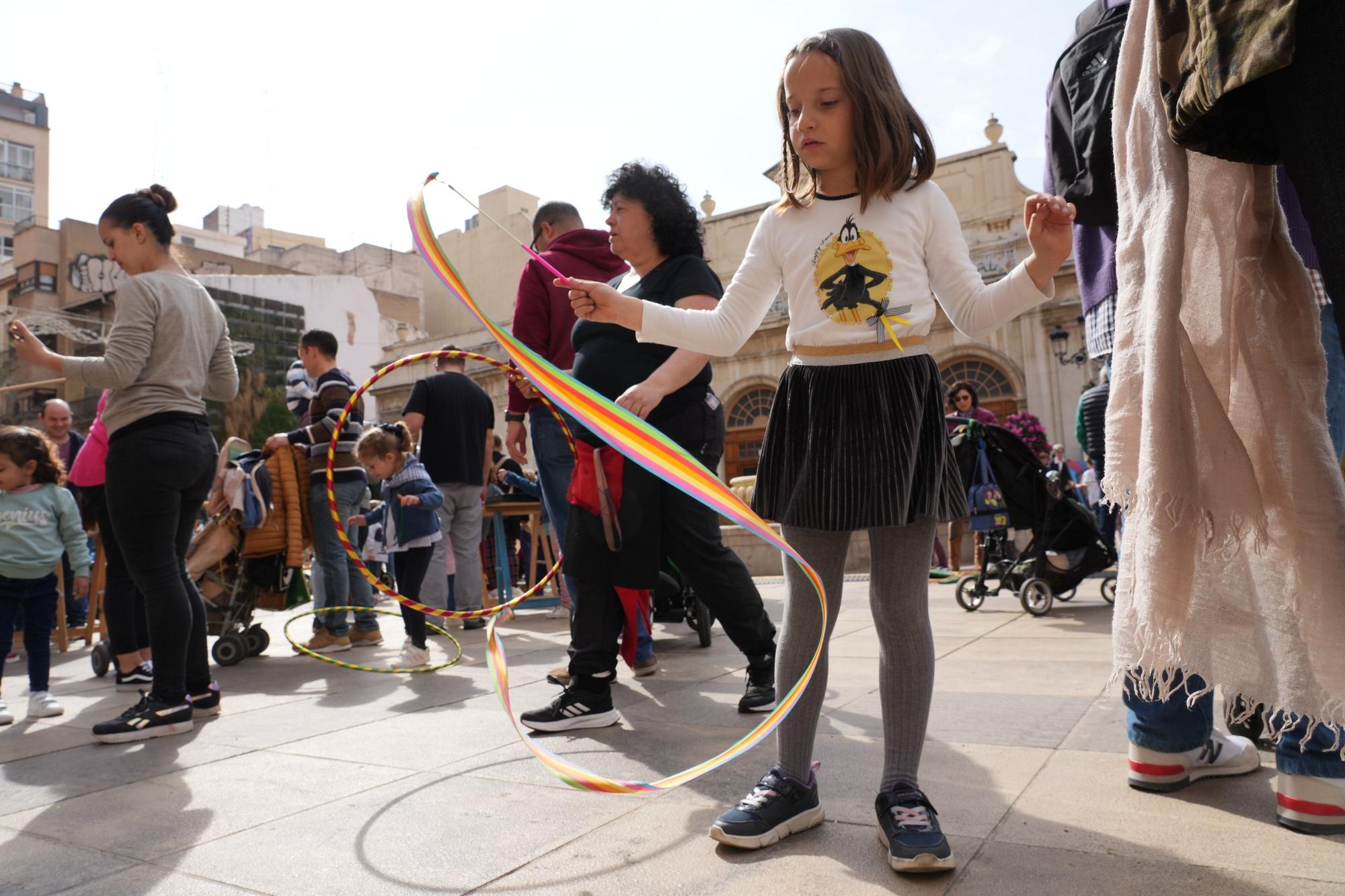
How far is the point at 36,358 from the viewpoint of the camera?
3289 mm

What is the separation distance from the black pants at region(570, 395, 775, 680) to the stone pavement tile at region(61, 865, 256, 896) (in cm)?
141

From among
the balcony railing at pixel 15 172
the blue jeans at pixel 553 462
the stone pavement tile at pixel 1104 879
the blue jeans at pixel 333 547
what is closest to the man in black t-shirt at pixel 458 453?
the blue jeans at pixel 333 547

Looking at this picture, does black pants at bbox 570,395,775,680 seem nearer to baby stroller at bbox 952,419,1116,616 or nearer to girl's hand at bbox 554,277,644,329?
girl's hand at bbox 554,277,644,329

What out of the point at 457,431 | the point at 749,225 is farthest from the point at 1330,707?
the point at 749,225

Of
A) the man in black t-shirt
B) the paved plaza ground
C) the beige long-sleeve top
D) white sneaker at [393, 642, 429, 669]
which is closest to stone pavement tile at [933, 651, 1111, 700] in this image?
the paved plaza ground

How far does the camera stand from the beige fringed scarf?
4.85 ft

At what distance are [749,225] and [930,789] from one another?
22.0 meters

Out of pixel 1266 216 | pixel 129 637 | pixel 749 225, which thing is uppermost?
pixel 749 225

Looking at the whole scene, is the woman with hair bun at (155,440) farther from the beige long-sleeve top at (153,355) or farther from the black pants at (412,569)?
the black pants at (412,569)

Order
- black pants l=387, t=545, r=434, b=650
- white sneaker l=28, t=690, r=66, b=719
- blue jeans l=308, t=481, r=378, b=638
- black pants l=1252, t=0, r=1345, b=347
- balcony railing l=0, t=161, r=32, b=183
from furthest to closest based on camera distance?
balcony railing l=0, t=161, r=32, b=183 → blue jeans l=308, t=481, r=378, b=638 → black pants l=387, t=545, r=434, b=650 → white sneaker l=28, t=690, r=66, b=719 → black pants l=1252, t=0, r=1345, b=347

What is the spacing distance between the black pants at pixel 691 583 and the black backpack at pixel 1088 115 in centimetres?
144

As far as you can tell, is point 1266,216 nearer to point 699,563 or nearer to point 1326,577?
point 1326,577

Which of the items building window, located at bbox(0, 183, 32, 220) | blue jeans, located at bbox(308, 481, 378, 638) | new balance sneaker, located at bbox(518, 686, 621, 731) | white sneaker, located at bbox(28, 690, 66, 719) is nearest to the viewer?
new balance sneaker, located at bbox(518, 686, 621, 731)

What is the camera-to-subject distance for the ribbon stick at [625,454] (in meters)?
1.93
